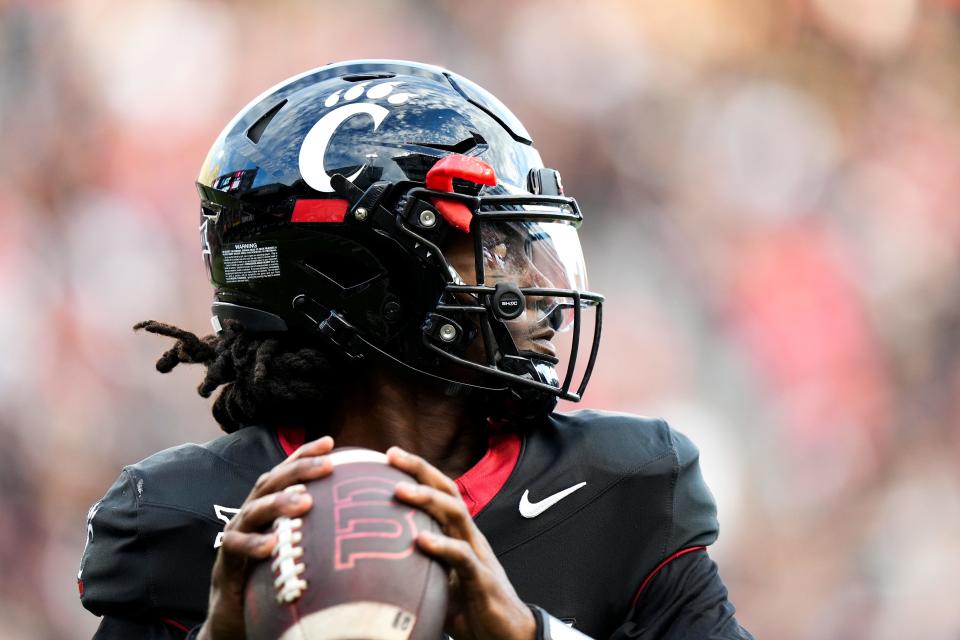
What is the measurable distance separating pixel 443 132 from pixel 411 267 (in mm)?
270

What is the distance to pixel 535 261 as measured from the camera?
221 cm

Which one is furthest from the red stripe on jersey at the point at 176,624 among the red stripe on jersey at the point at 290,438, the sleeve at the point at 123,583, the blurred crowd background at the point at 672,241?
the blurred crowd background at the point at 672,241

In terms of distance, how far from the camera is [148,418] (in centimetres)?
501

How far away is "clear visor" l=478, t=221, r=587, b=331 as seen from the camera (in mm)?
2172

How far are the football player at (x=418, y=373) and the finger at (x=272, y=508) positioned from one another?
0.45m

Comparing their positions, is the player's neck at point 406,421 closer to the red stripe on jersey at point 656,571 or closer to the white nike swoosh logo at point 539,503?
the white nike swoosh logo at point 539,503

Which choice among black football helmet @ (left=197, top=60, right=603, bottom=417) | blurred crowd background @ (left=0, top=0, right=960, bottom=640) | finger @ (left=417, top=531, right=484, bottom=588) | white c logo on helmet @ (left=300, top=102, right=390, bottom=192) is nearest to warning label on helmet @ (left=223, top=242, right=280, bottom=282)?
black football helmet @ (left=197, top=60, right=603, bottom=417)

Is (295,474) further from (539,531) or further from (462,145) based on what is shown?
(462,145)

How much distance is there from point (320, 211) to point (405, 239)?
17 cm

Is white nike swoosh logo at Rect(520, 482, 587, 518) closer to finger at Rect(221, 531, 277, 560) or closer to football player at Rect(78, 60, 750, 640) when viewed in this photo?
football player at Rect(78, 60, 750, 640)

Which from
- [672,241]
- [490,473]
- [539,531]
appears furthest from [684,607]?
[672,241]

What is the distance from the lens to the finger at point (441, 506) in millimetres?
1658

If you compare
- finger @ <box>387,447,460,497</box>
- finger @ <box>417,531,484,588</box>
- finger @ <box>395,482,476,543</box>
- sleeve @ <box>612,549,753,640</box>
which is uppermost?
finger @ <box>387,447,460,497</box>

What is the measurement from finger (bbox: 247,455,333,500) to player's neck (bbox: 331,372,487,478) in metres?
0.54
